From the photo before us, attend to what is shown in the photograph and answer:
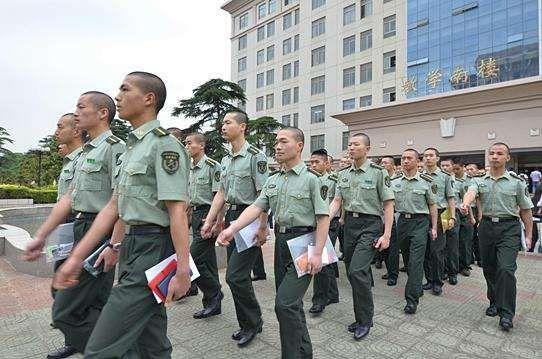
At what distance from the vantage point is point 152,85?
239 cm

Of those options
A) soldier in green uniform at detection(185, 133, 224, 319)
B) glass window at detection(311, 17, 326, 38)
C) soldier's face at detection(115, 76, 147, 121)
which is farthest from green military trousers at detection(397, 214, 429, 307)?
glass window at detection(311, 17, 326, 38)

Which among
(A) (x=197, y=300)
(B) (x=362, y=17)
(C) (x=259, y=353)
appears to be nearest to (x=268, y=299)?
(A) (x=197, y=300)

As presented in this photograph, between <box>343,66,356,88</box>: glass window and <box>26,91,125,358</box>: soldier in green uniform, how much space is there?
101 feet

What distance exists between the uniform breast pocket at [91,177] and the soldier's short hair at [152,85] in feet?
2.89

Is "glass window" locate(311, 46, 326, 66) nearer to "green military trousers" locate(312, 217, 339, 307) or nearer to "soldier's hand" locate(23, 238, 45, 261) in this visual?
"green military trousers" locate(312, 217, 339, 307)

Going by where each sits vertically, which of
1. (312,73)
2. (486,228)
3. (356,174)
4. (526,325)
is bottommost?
(526,325)

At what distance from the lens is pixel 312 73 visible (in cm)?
3553

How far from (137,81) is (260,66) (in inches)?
1591

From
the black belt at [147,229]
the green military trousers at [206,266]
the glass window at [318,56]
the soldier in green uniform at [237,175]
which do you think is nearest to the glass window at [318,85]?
the glass window at [318,56]

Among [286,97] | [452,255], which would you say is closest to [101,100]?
[452,255]

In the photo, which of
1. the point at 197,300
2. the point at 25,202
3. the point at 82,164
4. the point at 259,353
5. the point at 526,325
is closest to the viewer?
the point at 82,164

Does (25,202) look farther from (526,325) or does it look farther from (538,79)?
(538,79)

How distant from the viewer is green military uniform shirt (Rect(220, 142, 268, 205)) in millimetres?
4273

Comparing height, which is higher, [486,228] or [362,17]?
[362,17]
